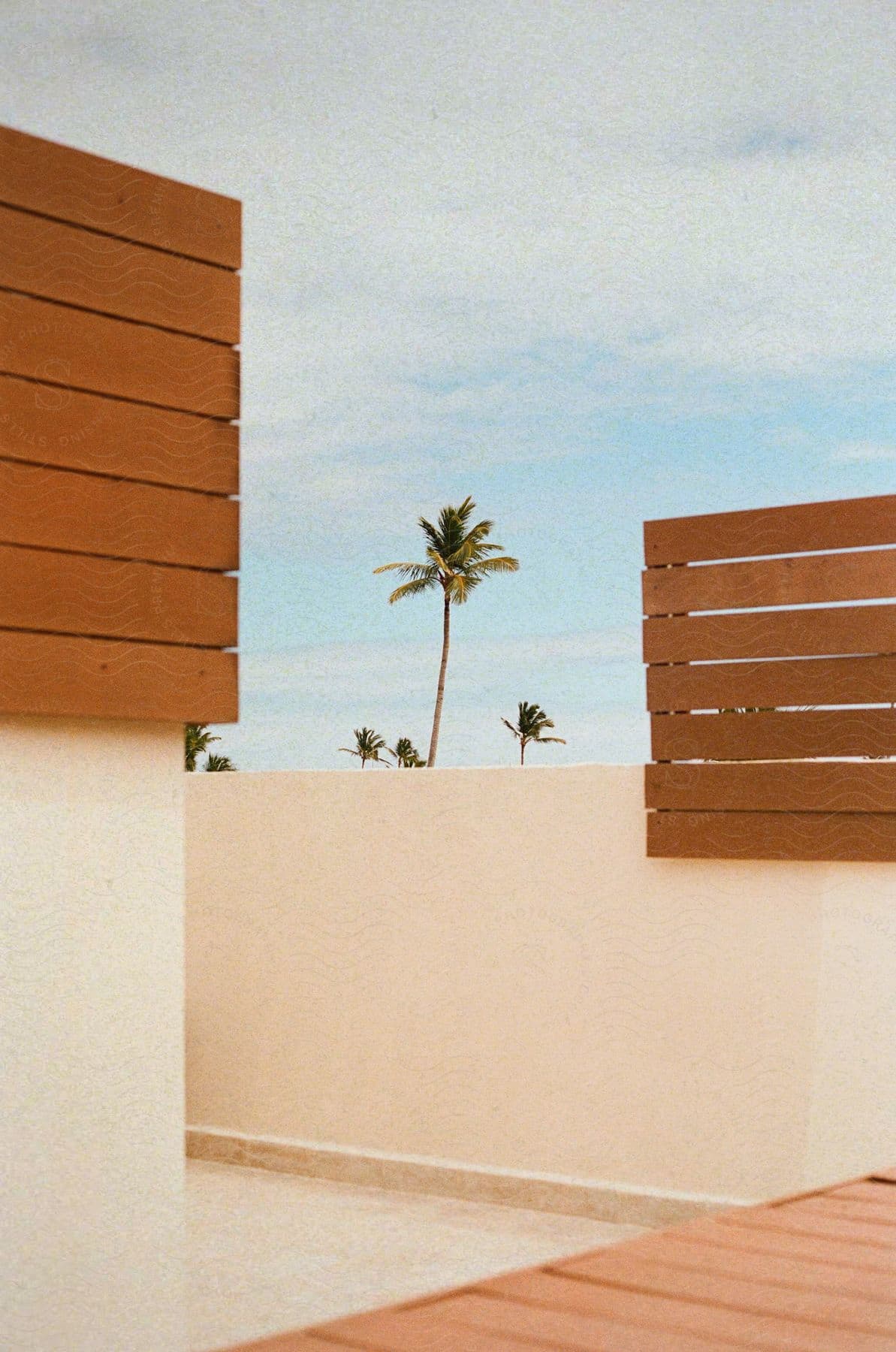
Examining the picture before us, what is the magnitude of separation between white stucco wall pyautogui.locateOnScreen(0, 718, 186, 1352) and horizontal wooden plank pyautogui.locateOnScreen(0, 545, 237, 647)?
0.22 m

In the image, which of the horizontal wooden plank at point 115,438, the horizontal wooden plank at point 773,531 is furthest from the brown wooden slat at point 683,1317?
the horizontal wooden plank at point 773,531

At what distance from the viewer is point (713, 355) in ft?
140

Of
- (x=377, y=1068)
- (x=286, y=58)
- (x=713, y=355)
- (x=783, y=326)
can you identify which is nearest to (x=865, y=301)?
(x=783, y=326)

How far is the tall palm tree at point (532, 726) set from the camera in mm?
40688

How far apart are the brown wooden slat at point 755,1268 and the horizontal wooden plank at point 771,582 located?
2978mm

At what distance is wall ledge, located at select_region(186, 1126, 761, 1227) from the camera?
5.44 metres

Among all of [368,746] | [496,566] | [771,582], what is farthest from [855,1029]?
[368,746]

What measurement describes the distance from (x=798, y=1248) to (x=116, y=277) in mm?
2501

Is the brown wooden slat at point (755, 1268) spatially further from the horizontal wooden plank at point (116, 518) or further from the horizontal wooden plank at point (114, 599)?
the horizontal wooden plank at point (116, 518)

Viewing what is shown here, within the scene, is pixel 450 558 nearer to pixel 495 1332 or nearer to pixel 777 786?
pixel 777 786

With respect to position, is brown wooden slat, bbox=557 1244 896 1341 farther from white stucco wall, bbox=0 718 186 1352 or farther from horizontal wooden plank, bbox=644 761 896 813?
horizontal wooden plank, bbox=644 761 896 813

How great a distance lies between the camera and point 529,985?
19.2 ft

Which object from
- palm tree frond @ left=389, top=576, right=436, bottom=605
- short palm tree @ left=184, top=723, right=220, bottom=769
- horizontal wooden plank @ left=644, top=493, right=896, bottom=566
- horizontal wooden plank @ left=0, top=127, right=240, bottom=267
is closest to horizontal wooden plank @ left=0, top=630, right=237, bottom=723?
horizontal wooden plank @ left=0, top=127, right=240, bottom=267

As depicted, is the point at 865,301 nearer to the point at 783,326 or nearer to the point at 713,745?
the point at 783,326
